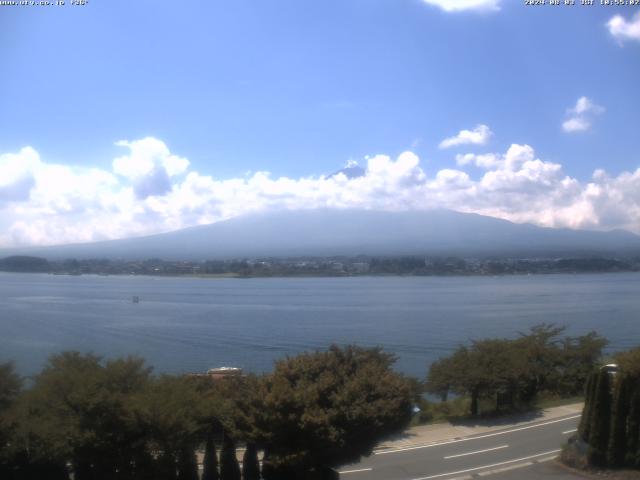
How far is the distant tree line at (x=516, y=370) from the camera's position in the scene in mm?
13539

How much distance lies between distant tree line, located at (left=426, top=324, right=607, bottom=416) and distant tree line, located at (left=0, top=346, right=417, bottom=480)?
544 cm

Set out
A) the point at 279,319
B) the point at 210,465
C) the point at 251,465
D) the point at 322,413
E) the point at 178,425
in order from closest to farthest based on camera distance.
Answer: the point at 178,425 < the point at 322,413 < the point at 210,465 < the point at 251,465 < the point at 279,319

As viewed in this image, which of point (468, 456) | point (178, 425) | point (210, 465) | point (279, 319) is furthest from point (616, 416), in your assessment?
point (279, 319)

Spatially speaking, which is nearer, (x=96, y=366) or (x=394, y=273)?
(x=96, y=366)

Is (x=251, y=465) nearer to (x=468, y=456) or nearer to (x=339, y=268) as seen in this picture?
(x=468, y=456)

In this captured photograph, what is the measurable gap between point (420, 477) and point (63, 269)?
78.2 metres

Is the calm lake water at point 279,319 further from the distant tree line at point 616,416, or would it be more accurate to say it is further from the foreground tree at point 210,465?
the foreground tree at point 210,465

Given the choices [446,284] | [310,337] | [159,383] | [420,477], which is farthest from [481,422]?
[446,284]

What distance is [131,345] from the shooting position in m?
27.2

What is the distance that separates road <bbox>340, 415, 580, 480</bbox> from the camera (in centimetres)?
862

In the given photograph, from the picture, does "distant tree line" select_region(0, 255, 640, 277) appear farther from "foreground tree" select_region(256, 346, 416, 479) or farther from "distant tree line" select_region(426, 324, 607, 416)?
"foreground tree" select_region(256, 346, 416, 479)

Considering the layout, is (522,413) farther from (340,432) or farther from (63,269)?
(63,269)

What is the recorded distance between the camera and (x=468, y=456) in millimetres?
9508

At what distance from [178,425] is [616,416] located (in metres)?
5.27
